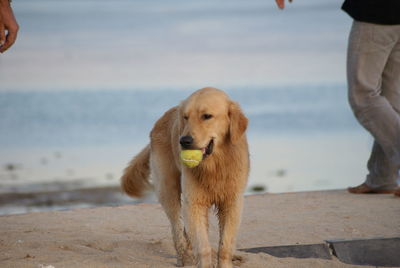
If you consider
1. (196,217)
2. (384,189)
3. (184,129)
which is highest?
(184,129)

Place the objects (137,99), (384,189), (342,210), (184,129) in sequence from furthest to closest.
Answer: (137,99)
(384,189)
(342,210)
(184,129)

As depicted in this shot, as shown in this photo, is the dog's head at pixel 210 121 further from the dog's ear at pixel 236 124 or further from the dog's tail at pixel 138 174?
the dog's tail at pixel 138 174

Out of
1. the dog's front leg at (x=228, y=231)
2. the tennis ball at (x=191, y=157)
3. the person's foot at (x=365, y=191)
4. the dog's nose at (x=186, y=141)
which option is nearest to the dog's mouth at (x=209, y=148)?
the tennis ball at (x=191, y=157)

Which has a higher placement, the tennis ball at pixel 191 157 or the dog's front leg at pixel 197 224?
the tennis ball at pixel 191 157

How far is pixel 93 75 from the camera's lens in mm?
31578

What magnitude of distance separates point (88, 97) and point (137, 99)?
2.15 m

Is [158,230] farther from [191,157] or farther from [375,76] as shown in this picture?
[375,76]

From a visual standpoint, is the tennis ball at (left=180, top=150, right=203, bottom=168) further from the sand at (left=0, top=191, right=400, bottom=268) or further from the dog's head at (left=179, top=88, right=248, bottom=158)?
the sand at (left=0, top=191, right=400, bottom=268)

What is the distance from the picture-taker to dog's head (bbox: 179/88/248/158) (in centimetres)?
497

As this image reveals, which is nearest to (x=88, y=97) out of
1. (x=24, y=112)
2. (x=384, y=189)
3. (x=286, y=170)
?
(x=24, y=112)

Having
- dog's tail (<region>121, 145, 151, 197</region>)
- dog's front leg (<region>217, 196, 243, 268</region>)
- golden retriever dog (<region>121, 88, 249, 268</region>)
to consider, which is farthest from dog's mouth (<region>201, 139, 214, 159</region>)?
dog's tail (<region>121, 145, 151, 197</region>)

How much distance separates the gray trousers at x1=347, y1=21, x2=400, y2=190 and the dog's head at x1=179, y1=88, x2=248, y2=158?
2848 millimetres

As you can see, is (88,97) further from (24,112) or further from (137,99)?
(24,112)

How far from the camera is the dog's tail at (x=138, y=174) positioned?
6.33m
